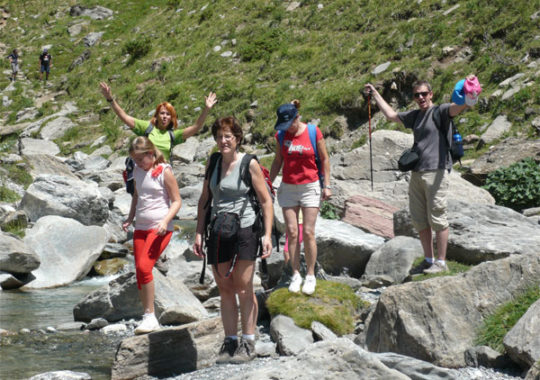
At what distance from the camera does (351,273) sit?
10.3m

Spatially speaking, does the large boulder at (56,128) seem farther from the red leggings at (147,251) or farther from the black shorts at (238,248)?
the black shorts at (238,248)

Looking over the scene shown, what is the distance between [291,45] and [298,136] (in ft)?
83.6

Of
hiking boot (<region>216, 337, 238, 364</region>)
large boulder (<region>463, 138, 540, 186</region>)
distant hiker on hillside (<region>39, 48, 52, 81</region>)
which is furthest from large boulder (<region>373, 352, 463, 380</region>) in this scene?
distant hiker on hillside (<region>39, 48, 52, 81</region>)

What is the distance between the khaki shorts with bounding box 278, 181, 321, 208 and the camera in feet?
23.8

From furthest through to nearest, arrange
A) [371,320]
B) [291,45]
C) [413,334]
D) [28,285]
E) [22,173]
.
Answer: [291,45] → [22,173] → [28,285] → [371,320] → [413,334]

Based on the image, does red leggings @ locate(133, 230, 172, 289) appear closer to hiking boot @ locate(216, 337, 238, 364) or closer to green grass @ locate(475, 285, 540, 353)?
hiking boot @ locate(216, 337, 238, 364)

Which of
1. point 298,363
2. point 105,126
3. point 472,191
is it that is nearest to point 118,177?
point 105,126

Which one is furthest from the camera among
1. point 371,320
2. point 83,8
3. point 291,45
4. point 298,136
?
point 83,8

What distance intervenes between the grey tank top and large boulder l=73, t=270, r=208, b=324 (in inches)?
119

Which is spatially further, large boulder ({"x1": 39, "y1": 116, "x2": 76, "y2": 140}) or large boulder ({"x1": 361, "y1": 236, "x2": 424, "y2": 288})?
large boulder ({"x1": 39, "y1": 116, "x2": 76, "y2": 140})

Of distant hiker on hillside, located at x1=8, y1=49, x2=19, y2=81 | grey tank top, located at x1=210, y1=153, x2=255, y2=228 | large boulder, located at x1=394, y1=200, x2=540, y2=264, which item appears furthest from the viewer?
distant hiker on hillside, located at x1=8, y1=49, x2=19, y2=81

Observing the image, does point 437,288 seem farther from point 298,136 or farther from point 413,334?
point 298,136

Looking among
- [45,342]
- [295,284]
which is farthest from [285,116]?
[45,342]

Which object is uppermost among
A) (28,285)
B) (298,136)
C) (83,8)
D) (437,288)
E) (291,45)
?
(83,8)
